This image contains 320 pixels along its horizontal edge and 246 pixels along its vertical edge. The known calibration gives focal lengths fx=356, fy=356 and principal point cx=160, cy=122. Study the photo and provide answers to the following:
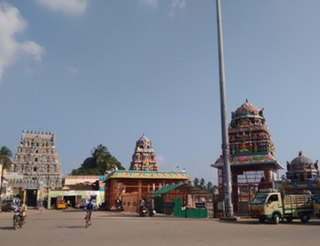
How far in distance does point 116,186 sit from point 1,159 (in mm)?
29455

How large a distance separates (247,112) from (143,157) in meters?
34.8

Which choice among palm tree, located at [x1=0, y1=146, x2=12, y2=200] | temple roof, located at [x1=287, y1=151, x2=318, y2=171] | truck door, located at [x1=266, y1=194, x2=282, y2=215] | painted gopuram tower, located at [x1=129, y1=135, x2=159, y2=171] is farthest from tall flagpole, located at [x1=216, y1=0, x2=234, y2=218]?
palm tree, located at [x1=0, y1=146, x2=12, y2=200]

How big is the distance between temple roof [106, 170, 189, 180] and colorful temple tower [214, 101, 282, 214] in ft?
41.4

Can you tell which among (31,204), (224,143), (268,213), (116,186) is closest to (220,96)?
(224,143)

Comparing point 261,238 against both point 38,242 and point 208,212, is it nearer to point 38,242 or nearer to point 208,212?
point 38,242

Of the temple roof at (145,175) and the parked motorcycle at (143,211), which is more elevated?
the temple roof at (145,175)

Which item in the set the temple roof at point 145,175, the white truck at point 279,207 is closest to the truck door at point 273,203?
the white truck at point 279,207

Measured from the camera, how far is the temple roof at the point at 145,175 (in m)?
45.5

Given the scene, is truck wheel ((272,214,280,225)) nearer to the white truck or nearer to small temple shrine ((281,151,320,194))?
the white truck

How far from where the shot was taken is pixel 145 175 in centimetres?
4706

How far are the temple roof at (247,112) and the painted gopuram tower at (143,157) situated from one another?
32.8 m

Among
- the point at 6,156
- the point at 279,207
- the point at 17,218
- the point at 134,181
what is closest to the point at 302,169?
the point at 134,181

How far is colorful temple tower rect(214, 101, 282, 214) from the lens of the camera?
109 feet

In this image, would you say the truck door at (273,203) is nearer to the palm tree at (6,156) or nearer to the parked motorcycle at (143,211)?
the parked motorcycle at (143,211)
